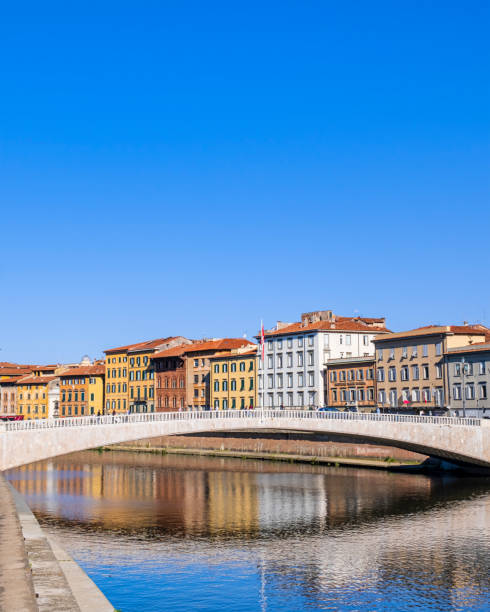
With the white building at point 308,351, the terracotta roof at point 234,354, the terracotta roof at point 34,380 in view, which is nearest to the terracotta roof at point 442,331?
the white building at point 308,351

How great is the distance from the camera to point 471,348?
67.6 meters

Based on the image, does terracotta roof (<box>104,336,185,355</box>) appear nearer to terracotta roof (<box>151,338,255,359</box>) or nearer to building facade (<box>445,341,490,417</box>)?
terracotta roof (<box>151,338,255,359</box>)

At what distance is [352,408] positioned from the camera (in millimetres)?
82562

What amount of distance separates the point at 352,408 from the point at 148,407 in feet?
126

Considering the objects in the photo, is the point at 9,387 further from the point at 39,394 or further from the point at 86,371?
the point at 86,371

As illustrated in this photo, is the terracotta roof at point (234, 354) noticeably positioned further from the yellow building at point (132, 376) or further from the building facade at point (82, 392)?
the building facade at point (82, 392)

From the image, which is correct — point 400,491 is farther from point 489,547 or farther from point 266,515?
point 489,547

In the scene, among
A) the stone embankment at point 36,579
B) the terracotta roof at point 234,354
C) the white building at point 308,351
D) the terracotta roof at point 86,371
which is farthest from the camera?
the terracotta roof at point 86,371

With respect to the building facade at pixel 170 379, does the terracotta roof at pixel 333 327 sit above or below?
above

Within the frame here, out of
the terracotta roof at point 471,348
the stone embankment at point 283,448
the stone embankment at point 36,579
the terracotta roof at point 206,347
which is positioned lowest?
the stone embankment at point 36,579

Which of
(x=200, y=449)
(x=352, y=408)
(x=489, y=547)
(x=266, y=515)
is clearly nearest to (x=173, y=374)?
(x=200, y=449)

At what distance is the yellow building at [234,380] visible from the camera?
3740 inches

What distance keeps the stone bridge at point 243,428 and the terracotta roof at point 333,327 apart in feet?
94.2

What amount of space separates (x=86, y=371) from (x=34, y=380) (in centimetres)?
1072
